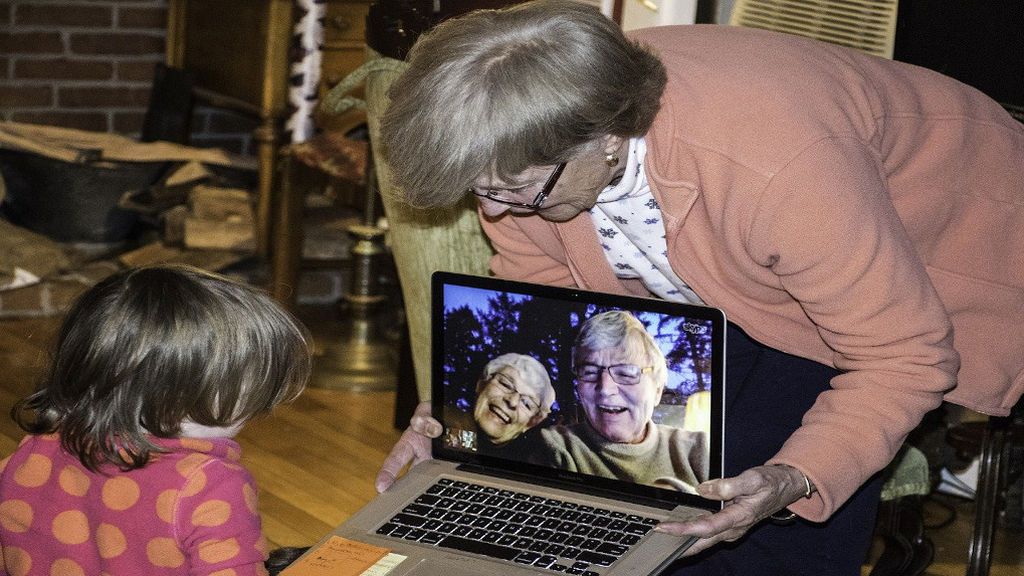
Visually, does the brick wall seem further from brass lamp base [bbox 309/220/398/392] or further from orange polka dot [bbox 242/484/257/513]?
orange polka dot [bbox 242/484/257/513]

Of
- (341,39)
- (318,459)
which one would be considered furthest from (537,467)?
(341,39)

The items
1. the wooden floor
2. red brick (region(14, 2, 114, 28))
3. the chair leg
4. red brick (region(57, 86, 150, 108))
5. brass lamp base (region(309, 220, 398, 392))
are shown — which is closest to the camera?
the chair leg

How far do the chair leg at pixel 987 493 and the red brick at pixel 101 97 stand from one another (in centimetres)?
282

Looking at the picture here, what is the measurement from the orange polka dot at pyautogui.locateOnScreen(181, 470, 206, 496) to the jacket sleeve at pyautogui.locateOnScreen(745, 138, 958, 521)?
0.53 meters

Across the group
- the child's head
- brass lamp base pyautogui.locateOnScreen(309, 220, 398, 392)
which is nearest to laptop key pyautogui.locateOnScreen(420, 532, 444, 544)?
the child's head

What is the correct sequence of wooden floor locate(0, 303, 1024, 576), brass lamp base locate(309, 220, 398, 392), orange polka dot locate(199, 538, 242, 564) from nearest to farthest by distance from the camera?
orange polka dot locate(199, 538, 242, 564) → wooden floor locate(0, 303, 1024, 576) → brass lamp base locate(309, 220, 398, 392)

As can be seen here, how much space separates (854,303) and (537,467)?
1.19 feet

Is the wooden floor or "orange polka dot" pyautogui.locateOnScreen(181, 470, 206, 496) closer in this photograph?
"orange polka dot" pyautogui.locateOnScreen(181, 470, 206, 496)

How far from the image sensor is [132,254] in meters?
3.44

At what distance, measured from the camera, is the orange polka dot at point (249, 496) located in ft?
3.96

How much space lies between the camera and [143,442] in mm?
1193

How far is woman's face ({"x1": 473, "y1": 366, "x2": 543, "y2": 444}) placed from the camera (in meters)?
1.35

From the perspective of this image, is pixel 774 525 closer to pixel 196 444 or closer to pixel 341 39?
pixel 196 444

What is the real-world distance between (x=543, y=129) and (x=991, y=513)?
95 centimetres
